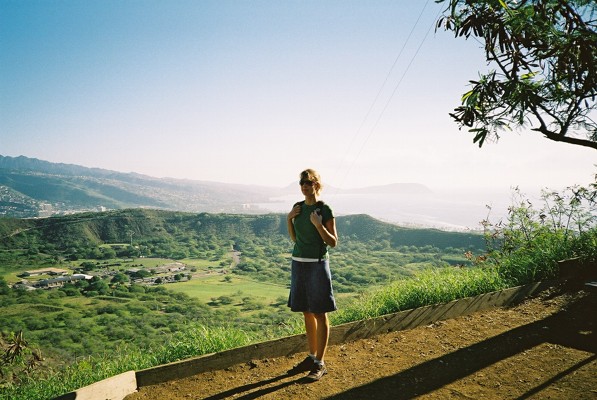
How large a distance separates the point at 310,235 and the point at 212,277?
8134cm

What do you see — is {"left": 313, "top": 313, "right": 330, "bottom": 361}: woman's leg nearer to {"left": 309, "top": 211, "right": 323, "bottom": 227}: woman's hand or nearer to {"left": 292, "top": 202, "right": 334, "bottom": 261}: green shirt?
{"left": 292, "top": 202, "right": 334, "bottom": 261}: green shirt

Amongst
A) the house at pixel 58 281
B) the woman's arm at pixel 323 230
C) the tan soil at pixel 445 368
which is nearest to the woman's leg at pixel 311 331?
the tan soil at pixel 445 368

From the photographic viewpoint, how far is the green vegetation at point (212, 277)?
416 cm

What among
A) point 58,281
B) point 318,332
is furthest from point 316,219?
point 58,281

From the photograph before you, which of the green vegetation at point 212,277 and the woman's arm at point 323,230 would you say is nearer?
the woman's arm at point 323,230

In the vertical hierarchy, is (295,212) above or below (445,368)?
above

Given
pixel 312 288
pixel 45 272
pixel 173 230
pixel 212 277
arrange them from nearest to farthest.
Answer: pixel 312 288, pixel 45 272, pixel 212 277, pixel 173 230

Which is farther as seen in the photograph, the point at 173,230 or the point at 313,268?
the point at 173,230

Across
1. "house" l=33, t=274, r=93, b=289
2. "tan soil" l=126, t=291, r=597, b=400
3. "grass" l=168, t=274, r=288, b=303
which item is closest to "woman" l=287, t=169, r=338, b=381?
"tan soil" l=126, t=291, r=597, b=400

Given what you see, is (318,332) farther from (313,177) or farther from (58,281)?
(58,281)

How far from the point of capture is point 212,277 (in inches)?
3113

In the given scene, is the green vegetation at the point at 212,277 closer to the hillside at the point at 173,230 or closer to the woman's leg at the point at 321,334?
the hillside at the point at 173,230

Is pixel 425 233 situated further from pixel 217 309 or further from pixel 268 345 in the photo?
pixel 268 345

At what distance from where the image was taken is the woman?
9.45 feet
